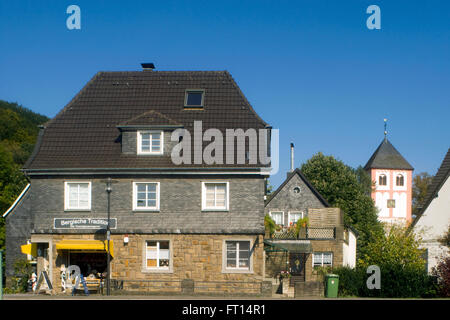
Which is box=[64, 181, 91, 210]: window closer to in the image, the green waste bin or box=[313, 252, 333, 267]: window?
the green waste bin

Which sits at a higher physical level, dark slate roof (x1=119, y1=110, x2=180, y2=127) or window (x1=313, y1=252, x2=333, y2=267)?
dark slate roof (x1=119, y1=110, x2=180, y2=127)

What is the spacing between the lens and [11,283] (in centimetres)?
3372

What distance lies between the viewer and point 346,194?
62469 millimetres

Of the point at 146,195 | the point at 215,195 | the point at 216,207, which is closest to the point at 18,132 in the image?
the point at 146,195

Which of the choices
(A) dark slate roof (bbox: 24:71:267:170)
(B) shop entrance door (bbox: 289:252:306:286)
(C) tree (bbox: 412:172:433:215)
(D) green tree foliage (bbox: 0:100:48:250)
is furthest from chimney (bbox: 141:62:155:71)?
(C) tree (bbox: 412:172:433:215)

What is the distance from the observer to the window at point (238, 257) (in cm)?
2955

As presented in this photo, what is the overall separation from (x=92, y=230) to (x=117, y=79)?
8.77 metres

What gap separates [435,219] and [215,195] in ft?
47.4

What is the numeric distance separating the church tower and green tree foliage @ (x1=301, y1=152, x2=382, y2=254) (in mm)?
73447

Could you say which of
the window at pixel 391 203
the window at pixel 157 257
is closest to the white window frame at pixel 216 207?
the window at pixel 157 257

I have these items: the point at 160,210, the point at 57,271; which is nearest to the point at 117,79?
the point at 160,210

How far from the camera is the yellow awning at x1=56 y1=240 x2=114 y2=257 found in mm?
29000

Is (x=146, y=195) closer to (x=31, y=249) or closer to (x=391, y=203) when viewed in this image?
(x=31, y=249)
